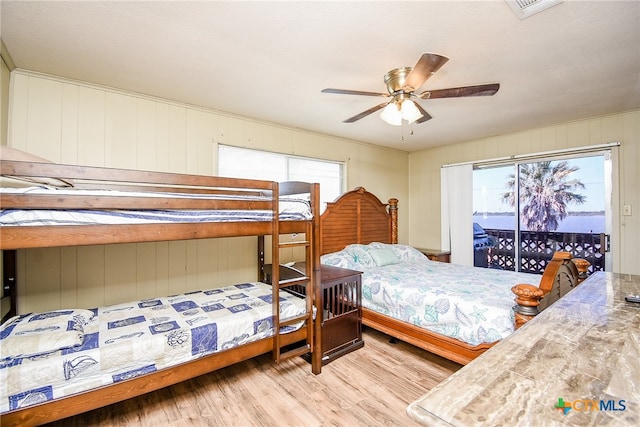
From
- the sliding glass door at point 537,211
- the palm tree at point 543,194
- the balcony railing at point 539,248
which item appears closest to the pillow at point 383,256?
the sliding glass door at point 537,211

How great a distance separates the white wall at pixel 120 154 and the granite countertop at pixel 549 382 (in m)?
2.71

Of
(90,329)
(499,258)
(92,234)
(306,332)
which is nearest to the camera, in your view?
(92,234)

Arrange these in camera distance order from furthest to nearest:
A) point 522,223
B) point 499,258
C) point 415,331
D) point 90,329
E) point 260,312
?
1. point 499,258
2. point 522,223
3. point 415,331
4. point 260,312
5. point 90,329

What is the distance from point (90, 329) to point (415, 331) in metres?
2.41

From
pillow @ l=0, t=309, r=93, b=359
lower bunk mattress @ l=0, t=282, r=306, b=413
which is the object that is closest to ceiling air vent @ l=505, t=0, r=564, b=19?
lower bunk mattress @ l=0, t=282, r=306, b=413

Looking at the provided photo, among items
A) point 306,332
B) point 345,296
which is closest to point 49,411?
point 306,332

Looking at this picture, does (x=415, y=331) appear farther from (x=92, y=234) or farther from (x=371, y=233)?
(x=92, y=234)

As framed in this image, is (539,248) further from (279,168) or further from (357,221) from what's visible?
(279,168)

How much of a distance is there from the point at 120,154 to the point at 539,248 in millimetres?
5690

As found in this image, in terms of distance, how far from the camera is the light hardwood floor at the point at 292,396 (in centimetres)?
181

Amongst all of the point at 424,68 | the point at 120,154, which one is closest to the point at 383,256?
the point at 424,68

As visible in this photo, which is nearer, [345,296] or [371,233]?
[345,296]

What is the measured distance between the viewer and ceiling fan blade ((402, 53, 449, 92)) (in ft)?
5.10

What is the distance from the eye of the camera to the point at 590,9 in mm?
1562
